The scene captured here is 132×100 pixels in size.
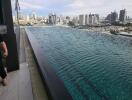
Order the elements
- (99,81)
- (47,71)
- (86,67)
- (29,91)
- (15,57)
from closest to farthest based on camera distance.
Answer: (29,91), (47,71), (15,57), (99,81), (86,67)

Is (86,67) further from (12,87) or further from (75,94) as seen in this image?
(12,87)

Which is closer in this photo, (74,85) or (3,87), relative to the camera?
(3,87)

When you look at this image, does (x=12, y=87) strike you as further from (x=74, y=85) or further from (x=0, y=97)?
(x=74, y=85)

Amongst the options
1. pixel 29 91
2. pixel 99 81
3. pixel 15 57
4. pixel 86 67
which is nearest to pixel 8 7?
pixel 15 57

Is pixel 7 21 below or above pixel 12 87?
above

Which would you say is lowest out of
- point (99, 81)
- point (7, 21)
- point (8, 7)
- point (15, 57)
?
point (99, 81)

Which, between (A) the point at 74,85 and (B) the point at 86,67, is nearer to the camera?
(A) the point at 74,85

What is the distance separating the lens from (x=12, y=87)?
2.80 m

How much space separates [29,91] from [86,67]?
5184 millimetres

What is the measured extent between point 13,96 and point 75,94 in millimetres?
2565

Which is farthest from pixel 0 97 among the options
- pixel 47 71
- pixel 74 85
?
pixel 74 85

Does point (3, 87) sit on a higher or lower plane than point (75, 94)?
higher

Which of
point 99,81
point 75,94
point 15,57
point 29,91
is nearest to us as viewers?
point 29,91

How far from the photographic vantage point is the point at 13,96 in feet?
8.23
